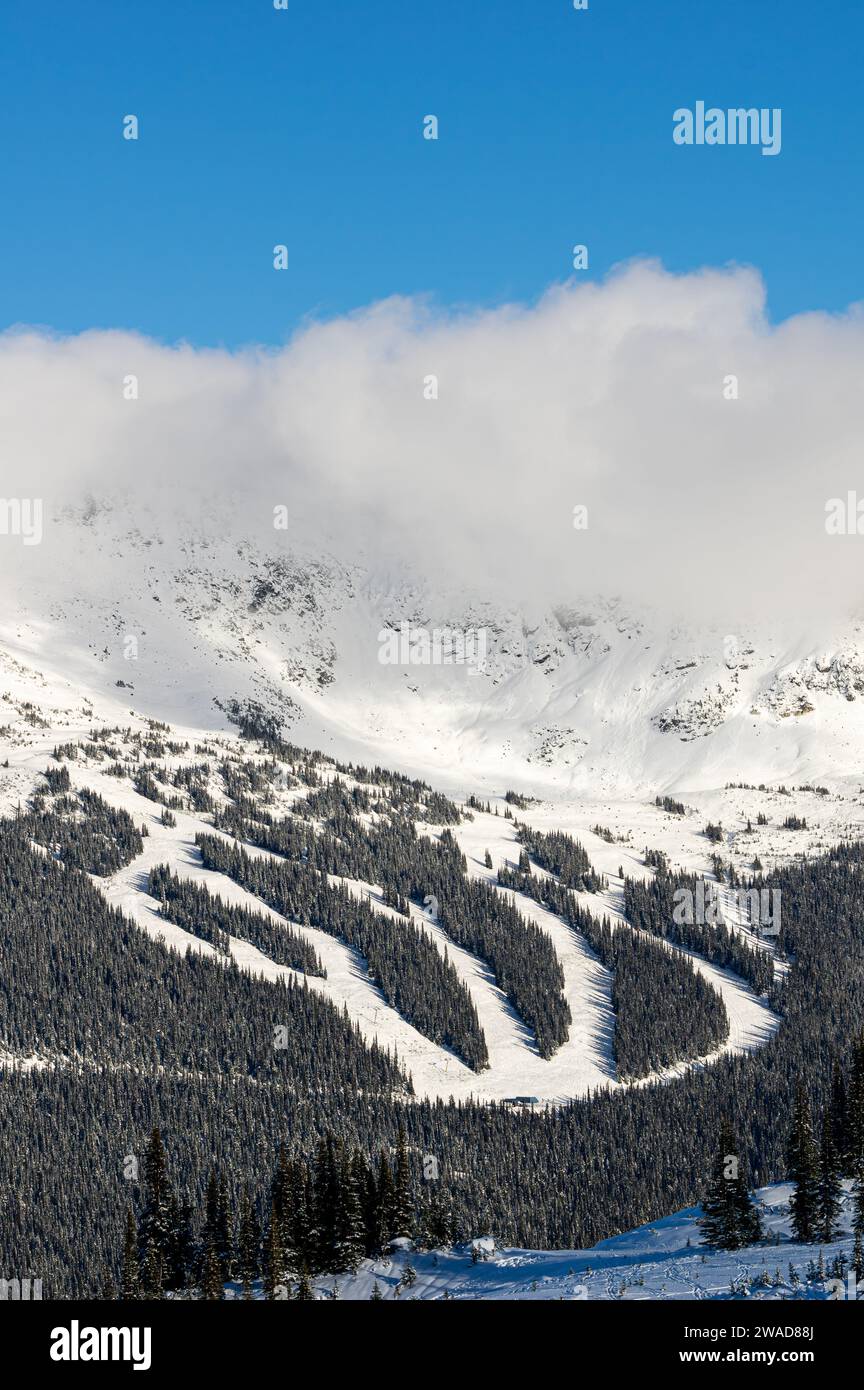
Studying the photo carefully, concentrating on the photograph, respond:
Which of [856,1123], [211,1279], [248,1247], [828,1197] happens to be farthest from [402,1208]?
[856,1123]

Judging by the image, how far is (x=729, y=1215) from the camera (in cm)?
11650

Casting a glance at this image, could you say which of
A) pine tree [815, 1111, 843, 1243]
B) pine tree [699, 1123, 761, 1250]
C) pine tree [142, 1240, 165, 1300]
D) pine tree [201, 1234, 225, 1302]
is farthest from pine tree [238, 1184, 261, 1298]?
pine tree [815, 1111, 843, 1243]

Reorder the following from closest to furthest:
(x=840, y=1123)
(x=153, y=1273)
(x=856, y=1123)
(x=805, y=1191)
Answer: (x=805, y=1191) < (x=856, y=1123) < (x=840, y=1123) < (x=153, y=1273)

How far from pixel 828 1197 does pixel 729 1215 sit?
25.0ft

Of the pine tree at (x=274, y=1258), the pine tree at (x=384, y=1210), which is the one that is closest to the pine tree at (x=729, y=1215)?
the pine tree at (x=384, y=1210)

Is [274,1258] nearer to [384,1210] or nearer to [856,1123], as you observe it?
[384,1210]

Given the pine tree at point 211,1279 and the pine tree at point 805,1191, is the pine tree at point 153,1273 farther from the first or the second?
the pine tree at point 805,1191

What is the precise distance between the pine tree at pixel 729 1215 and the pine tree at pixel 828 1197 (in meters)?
5.35

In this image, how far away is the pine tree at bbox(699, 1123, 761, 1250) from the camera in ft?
381

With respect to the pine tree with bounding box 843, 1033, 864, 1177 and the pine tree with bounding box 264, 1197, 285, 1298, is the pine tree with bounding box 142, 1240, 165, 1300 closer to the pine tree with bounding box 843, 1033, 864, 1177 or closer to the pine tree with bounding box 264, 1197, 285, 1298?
the pine tree with bounding box 264, 1197, 285, 1298

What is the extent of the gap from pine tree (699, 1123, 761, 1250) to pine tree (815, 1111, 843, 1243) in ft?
17.5
